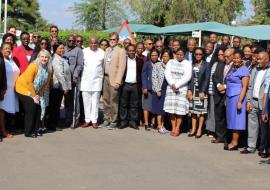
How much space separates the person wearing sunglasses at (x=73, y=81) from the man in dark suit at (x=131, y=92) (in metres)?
0.99

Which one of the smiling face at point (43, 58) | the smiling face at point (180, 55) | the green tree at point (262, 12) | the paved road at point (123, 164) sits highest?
the green tree at point (262, 12)

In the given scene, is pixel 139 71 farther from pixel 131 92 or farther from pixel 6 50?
pixel 6 50

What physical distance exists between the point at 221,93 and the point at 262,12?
76.7 ft

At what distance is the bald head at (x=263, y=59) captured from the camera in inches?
329

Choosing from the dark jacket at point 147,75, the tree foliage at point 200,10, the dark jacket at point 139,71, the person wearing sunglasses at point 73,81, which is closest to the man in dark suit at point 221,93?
the dark jacket at point 147,75

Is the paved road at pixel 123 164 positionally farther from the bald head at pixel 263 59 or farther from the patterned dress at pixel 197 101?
the bald head at pixel 263 59

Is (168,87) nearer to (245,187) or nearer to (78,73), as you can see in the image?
(78,73)

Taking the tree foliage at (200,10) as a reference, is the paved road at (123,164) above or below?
below

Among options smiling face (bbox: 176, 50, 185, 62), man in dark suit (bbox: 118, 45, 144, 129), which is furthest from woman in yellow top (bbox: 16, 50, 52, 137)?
smiling face (bbox: 176, 50, 185, 62)

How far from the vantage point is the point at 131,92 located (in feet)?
35.8

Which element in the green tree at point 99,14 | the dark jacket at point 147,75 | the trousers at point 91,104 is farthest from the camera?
the green tree at point 99,14

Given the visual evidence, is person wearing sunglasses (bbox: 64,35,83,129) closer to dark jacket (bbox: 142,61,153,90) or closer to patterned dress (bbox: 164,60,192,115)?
dark jacket (bbox: 142,61,153,90)

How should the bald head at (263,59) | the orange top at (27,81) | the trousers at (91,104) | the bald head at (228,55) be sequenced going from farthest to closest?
the trousers at (91,104)
the orange top at (27,81)
the bald head at (228,55)
the bald head at (263,59)

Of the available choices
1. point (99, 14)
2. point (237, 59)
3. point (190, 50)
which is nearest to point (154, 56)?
point (190, 50)
